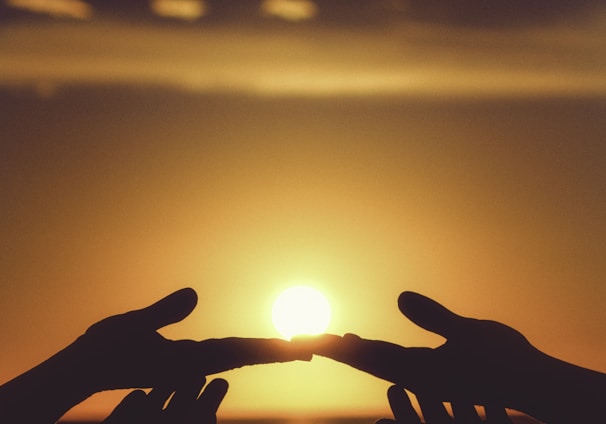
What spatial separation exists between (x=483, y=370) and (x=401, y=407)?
0.61 m

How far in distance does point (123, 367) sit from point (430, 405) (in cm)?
174

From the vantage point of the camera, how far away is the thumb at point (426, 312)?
11.7ft

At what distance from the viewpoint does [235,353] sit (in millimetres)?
3779

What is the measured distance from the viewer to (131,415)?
3.42m

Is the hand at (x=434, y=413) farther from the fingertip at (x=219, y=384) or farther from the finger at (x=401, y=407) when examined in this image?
the fingertip at (x=219, y=384)

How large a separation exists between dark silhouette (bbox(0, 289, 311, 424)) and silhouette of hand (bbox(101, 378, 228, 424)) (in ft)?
0.22

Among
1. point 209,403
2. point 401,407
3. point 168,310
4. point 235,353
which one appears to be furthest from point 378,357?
→ point 168,310

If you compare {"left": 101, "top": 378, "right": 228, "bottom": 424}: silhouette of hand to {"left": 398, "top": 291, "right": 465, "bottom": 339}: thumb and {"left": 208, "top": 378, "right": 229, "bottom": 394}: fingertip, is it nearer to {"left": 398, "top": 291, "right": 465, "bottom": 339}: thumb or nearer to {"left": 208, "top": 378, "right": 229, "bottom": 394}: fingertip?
{"left": 208, "top": 378, "right": 229, "bottom": 394}: fingertip

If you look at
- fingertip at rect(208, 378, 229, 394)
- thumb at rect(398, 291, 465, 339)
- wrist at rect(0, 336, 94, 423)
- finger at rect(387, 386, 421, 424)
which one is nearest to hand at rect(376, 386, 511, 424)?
finger at rect(387, 386, 421, 424)

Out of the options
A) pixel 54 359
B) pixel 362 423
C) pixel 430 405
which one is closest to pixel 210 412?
pixel 54 359

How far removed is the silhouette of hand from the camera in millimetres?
3441

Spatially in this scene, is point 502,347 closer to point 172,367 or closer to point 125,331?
point 172,367

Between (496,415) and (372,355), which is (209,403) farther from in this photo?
(496,415)

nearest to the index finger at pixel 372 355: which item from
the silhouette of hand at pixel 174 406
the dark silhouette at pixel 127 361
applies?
the dark silhouette at pixel 127 361
